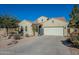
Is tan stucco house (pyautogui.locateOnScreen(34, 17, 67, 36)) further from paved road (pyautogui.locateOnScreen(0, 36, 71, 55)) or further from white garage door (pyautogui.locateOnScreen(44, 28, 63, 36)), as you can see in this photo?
paved road (pyautogui.locateOnScreen(0, 36, 71, 55))

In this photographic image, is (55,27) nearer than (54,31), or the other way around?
(54,31)

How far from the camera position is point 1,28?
82.3 feet

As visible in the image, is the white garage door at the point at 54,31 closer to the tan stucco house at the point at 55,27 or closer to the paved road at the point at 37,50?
the tan stucco house at the point at 55,27

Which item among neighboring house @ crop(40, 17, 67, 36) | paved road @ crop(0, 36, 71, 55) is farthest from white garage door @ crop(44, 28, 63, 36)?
paved road @ crop(0, 36, 71, 55)

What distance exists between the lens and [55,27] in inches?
1080

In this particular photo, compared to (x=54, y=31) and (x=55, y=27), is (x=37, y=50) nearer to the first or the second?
(x=54, y=31)

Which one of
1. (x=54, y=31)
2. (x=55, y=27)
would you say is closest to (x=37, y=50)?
(x=54, y=31)

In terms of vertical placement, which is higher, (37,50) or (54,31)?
(54,31)

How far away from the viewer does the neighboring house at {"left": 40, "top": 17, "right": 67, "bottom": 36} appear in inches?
998
